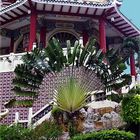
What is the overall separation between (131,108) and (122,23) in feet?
32.3

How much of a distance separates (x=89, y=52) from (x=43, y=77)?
1809 mm

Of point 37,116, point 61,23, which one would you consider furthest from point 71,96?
point 61,23

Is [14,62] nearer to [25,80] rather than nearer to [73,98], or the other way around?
[25,80]

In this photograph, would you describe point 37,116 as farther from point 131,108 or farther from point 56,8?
point 56,8

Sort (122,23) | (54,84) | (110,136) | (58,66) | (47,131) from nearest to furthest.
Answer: (110,136) < (47,131) < (58,66) < (54,84) < (122,23)

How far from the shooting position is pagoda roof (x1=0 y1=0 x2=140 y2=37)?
2038cm

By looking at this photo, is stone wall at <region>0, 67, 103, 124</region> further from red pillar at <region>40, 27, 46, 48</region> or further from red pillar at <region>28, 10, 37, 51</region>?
red pillar at <region>40, 27, 46, 48</region>

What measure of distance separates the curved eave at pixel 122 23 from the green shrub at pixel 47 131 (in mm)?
8962

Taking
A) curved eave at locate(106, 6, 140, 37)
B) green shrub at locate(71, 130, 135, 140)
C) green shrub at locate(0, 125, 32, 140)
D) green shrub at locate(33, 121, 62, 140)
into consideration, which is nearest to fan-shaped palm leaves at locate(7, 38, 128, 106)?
green shrub at locate(33, 121, 62, 140)

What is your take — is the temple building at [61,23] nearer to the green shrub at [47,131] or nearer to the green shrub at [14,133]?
the green shrub at [47,131]

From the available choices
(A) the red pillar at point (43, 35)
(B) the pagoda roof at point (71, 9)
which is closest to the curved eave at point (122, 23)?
(B) the pagoda roof at point (71, 9)

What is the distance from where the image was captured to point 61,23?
22.4 meters

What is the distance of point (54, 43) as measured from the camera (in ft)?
47.6

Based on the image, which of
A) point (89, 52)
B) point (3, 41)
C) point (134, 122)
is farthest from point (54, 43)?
point (3, 41)
